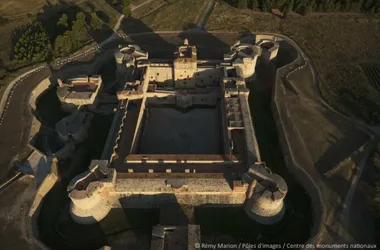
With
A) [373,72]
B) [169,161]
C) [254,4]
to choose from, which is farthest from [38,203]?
[254,4]

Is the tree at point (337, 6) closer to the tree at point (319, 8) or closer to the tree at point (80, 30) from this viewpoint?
the tree at point (319, 8)

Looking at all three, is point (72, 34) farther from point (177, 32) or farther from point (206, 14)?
point (206, 14)

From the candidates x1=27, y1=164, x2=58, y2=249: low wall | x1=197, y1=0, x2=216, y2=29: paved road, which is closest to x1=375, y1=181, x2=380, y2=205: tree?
x1=27, y1=164, x2=58, y2=249: low wall

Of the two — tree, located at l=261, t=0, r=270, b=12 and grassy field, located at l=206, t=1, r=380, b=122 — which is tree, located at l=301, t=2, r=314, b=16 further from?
tree, located at l=261, t=0, r=270, b=12

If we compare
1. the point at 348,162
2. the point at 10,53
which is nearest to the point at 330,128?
the point at 348,162

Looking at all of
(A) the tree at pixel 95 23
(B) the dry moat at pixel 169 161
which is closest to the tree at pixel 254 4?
(B) the dry moat at pixel 169 161

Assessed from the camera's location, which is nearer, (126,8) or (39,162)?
(39,162)
